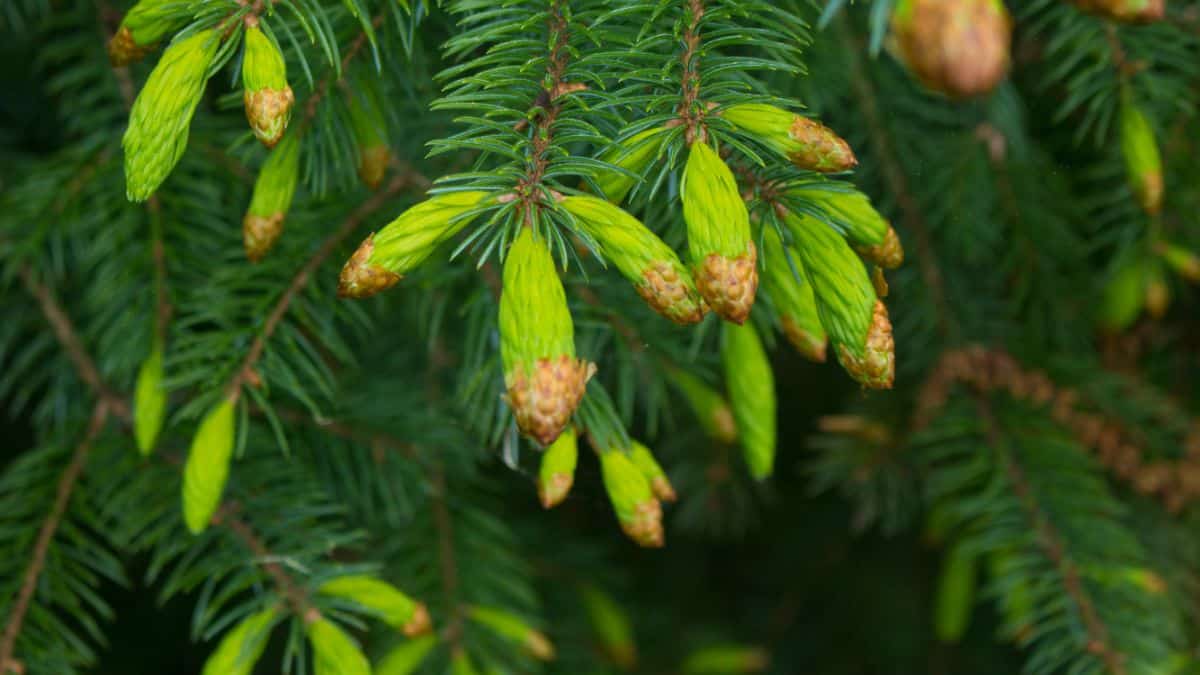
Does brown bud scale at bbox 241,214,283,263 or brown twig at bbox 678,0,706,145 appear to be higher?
brown twig at bbox 678,0,706,145

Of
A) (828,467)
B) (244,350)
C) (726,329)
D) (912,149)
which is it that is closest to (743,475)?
(828,467)

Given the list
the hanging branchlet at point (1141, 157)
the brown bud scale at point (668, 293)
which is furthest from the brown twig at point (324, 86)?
the hanging branchlet at point (1141, 157)

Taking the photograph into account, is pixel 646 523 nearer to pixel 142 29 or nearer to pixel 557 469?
pixel 557 469

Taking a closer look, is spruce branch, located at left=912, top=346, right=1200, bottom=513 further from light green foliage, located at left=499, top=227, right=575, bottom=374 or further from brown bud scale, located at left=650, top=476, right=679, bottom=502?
light green foliage, located at left=499, top=227, right=575, bottom=374

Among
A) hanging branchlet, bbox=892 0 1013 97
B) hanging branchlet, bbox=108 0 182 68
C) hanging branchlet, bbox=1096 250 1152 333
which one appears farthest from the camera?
hanging branchlet, bbox=1096 250 1152 333

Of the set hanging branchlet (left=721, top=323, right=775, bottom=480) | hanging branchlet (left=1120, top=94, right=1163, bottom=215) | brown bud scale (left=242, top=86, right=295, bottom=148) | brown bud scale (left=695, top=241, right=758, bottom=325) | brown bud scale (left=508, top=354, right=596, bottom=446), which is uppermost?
brown bud scale (left=242, top=86, right=295, bottom=148)

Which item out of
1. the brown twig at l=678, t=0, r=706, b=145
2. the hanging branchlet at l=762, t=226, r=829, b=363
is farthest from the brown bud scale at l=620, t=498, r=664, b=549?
the brown twig at l=678, t=0, r=706, b=145

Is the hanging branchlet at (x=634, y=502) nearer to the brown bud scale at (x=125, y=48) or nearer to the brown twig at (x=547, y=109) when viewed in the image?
the brown twig at (x=547, y=109)
